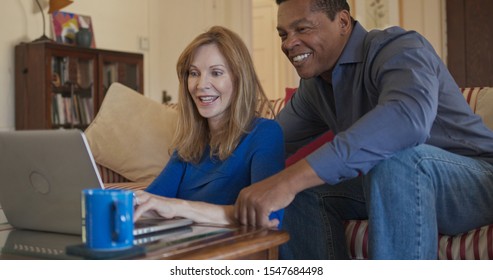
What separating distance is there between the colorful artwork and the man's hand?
3681 millimetres

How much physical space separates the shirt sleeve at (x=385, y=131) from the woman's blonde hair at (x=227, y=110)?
1.24ft

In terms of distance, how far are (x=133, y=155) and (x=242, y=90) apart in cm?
135

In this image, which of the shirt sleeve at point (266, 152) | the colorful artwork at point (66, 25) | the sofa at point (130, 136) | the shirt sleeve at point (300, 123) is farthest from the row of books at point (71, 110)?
the shirt sleeve at point (266, 152)

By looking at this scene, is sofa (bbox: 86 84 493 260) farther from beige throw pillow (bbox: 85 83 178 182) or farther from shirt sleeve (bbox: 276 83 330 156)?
shirt sleeve (bbox: 276 83 330 156)

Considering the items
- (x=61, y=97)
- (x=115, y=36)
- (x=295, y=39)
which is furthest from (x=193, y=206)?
(x=115, y=36)

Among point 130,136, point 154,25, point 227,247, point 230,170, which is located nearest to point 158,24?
point 154,25

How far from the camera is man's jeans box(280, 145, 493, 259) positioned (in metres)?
1.32

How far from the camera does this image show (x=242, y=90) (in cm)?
165

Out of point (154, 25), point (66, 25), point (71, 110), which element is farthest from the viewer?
point (154, 25)

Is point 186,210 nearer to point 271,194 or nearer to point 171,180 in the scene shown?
point 271,194

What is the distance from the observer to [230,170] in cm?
159

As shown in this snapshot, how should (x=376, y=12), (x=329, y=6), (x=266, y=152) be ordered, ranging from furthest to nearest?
(x=376, y=12), (x=329, y=6), (x=266, y=152)

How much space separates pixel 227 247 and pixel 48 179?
405 millimetres
